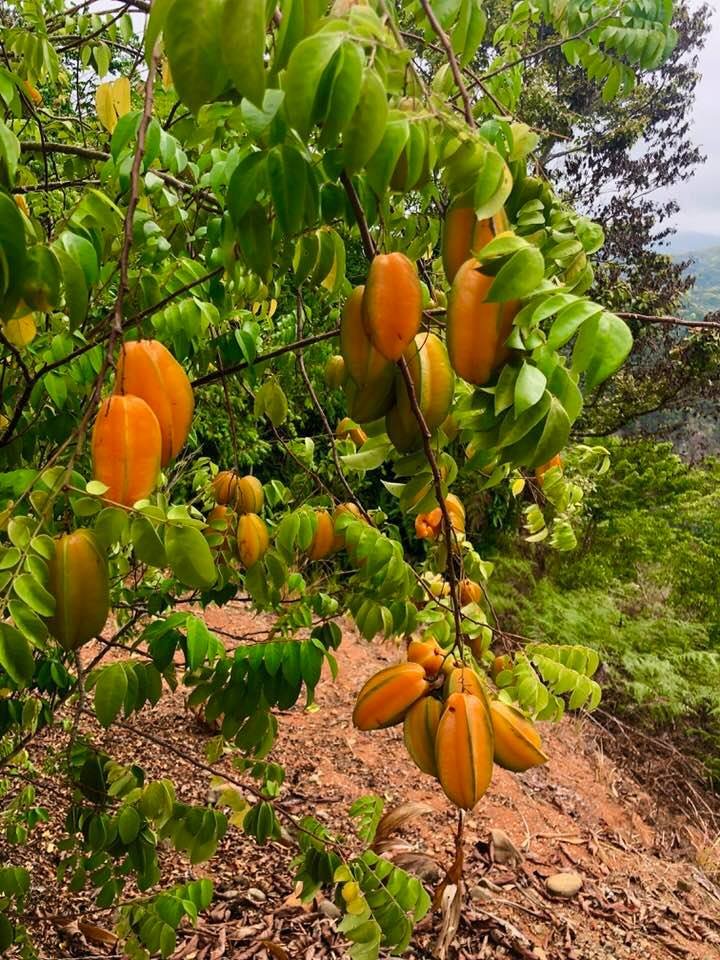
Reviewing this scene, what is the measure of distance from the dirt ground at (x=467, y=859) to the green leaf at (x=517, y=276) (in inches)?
78.6

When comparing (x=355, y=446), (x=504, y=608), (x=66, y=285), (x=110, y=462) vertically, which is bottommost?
(x=504, y=608)

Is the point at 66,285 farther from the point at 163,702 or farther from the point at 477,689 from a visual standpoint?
the point at 163,702

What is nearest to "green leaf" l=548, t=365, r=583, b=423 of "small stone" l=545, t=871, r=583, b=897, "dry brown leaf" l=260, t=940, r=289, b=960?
"dry brown leaf" l=260, t=940, r=289, b=960

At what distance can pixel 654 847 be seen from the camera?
155 inches

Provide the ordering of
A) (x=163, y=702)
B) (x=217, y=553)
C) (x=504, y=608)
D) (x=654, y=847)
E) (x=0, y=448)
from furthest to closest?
(x=504, y=608)
(x=163, y=702)
(x=654, y=847)
(x=217, y=553)
(x=0, y=448)

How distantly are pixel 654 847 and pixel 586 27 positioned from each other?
3.88 metres

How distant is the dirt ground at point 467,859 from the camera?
270 cm

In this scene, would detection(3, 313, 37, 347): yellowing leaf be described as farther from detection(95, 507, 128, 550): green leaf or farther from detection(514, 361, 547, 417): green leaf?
A: detection(514, 361, 547, 417): green leaf

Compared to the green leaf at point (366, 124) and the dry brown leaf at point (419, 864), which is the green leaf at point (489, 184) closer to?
the green leaf at point (366, 124)

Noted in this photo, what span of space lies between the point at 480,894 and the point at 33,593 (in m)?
2.94

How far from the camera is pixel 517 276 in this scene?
0.65 m

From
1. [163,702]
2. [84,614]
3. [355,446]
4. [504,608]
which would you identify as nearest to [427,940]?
[355,446]

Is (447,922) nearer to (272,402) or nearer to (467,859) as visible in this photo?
(467,859)

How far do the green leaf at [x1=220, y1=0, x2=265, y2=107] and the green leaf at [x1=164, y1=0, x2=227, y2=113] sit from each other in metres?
0.01
